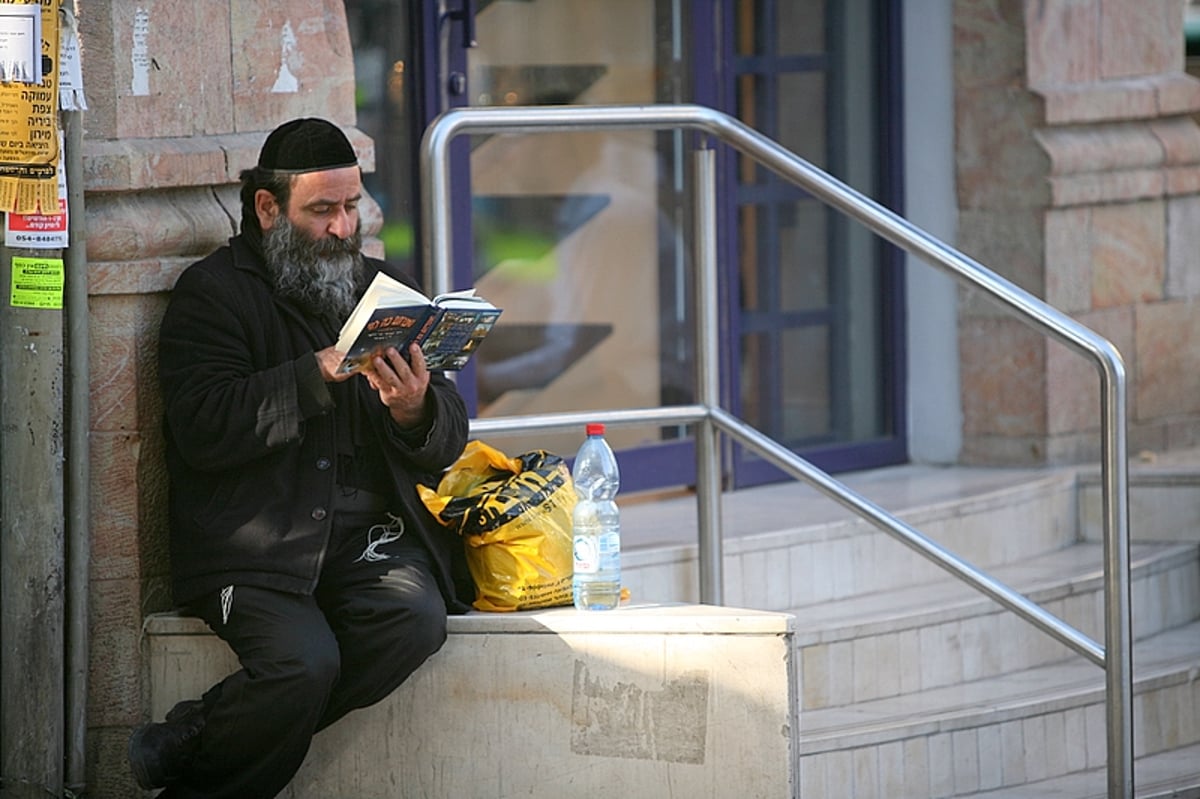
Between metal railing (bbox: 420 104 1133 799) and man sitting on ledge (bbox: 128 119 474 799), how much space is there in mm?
303

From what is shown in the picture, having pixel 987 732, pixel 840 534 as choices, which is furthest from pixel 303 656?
pixel 840 534

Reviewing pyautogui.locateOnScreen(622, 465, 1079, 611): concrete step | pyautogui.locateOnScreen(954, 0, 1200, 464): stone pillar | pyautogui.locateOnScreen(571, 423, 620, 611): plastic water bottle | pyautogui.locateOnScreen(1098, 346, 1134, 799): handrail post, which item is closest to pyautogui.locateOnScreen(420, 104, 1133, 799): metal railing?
pyautogui.locateOnScreen(1098, 346, 1134, 799): handrail post

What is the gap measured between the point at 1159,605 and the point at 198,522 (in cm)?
301

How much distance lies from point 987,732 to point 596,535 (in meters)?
1.33

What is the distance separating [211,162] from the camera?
13.0 feet

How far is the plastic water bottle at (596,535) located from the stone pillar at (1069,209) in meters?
2.71

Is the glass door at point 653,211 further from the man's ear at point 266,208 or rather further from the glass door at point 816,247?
the man's ear at point 266,208

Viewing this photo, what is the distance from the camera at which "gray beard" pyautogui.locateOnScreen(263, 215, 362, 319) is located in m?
3.77

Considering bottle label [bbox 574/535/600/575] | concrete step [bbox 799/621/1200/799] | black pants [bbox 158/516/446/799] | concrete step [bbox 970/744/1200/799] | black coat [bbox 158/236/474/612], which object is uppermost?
black coat [bbox 158/236/474/612]

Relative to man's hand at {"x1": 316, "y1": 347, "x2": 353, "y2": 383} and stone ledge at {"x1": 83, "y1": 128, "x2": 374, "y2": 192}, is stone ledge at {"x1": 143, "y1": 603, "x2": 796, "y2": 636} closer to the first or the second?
man's hand at {"x1": 316, "y1": 347, "x2": 353, "y2": 383}

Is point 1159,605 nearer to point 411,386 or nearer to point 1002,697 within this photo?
point 1002,697

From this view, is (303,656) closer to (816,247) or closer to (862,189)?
(816,247)

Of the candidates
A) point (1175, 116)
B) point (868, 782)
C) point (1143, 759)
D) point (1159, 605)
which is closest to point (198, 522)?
point (868, 782)

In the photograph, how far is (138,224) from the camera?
3.85m
